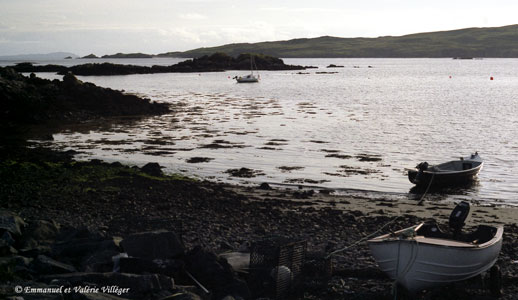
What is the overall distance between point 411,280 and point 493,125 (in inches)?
1354

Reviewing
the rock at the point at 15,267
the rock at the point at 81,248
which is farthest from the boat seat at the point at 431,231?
the rock at the point at 15,267

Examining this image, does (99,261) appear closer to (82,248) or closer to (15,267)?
(82,248)

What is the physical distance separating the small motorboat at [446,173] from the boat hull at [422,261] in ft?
32.3

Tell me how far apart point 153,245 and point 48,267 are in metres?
1.74

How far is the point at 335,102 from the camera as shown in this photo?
57.5 metres

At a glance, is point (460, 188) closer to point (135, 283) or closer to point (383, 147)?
point (383, 147)

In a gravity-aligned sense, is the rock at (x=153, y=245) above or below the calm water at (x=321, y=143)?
above

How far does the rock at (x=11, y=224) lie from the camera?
32.2 feet

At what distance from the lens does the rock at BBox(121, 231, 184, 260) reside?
8.89 m

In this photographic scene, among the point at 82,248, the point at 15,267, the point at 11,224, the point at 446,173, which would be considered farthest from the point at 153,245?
the point at 446,173

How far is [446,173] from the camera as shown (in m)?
19.5

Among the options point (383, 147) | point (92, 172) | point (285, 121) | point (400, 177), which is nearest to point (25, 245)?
point (92, 172)

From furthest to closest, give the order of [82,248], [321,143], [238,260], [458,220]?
[321,143] < [458,220] < [238,260] < [82,248]

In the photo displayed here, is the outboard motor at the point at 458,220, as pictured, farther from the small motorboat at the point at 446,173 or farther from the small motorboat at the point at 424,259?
the small motorboat at the point at 446,173
